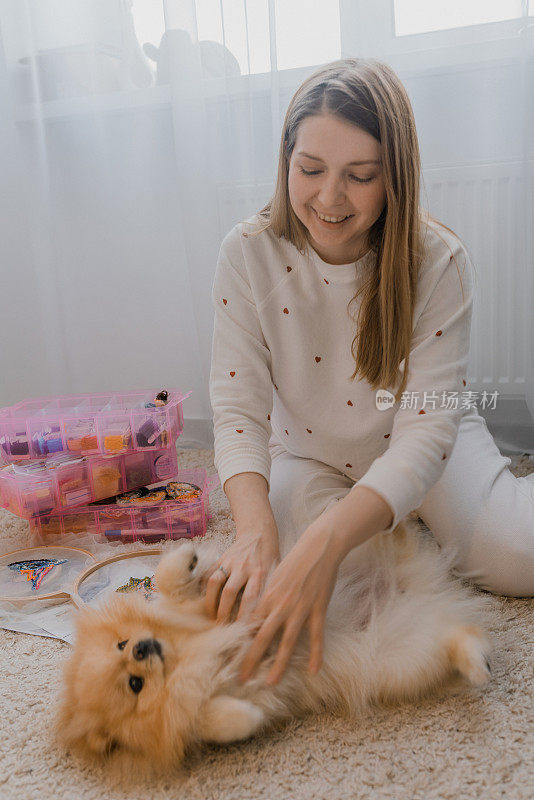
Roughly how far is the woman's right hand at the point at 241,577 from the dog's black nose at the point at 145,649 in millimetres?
96

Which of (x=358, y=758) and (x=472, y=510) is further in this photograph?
(x=472, y=510)

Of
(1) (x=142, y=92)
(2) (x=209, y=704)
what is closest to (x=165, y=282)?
(1) (x=142, y=92)

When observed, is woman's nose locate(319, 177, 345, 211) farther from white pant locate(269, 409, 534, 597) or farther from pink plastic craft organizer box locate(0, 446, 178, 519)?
pink plastic craft organizer box locate(0, 446, 178, 519)

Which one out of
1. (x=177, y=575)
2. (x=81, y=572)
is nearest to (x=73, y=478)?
(x=81, y=572)

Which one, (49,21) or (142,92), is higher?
(49,21)

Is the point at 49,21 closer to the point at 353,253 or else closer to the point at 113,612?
the point at 353,253

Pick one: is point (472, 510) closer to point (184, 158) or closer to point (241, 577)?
point (241, 577)

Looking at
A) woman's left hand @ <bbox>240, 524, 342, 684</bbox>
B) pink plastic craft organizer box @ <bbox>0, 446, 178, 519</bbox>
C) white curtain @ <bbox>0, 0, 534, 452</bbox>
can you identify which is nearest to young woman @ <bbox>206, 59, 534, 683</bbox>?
woman's left hand @ <bbox>240, 524, 342, 684</bbox>

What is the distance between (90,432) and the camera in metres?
1.53

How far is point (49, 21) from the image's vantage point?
1.89 m

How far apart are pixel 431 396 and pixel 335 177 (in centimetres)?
35

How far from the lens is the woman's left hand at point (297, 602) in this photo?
819mm

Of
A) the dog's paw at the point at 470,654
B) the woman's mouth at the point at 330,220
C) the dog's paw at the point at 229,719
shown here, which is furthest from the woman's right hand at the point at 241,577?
the woman's mouth at the point at 330,220

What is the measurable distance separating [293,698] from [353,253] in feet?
2.23
